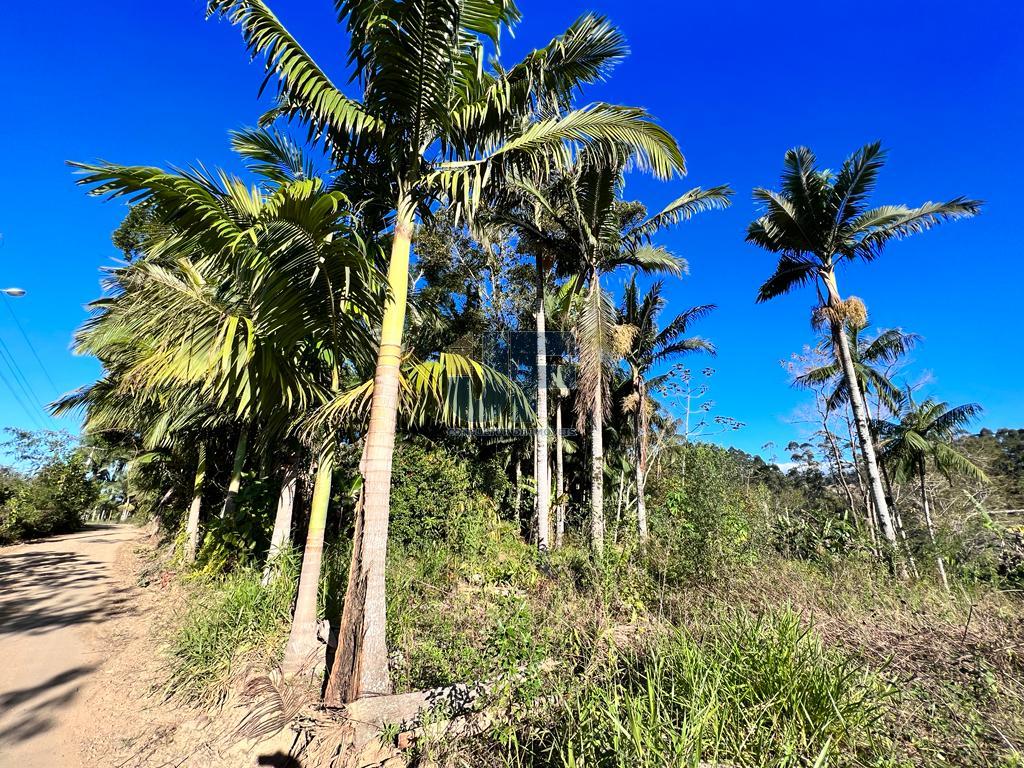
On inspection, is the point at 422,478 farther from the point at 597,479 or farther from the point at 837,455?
the point at 837,455

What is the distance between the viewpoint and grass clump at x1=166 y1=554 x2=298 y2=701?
4.44 metres

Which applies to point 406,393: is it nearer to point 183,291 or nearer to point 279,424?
point 279,424

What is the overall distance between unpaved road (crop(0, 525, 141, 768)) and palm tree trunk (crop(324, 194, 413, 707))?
2.25 metres

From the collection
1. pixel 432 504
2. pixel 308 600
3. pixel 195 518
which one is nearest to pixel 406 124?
pixel 308 600

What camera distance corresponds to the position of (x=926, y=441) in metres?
16.8

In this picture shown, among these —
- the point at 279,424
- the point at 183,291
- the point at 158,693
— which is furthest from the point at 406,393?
the point at 158,693

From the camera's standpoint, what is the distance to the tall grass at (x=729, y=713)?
7.35 feet

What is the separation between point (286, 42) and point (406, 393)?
3715mm

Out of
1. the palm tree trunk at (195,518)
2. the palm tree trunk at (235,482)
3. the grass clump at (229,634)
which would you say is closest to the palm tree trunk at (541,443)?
the grass clump at (229,634)

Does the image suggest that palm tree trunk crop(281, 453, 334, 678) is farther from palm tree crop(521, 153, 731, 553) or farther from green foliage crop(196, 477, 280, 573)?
palm tree crop(521, 153, 731, 553)

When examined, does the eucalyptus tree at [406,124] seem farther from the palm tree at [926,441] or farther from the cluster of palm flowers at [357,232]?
the palm tree at [926,441]

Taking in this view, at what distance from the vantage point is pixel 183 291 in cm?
451

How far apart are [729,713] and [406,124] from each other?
5775 mm

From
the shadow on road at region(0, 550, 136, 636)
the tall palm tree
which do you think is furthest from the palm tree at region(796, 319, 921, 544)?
the shadow on road at region(0, 550, 136, 636)
